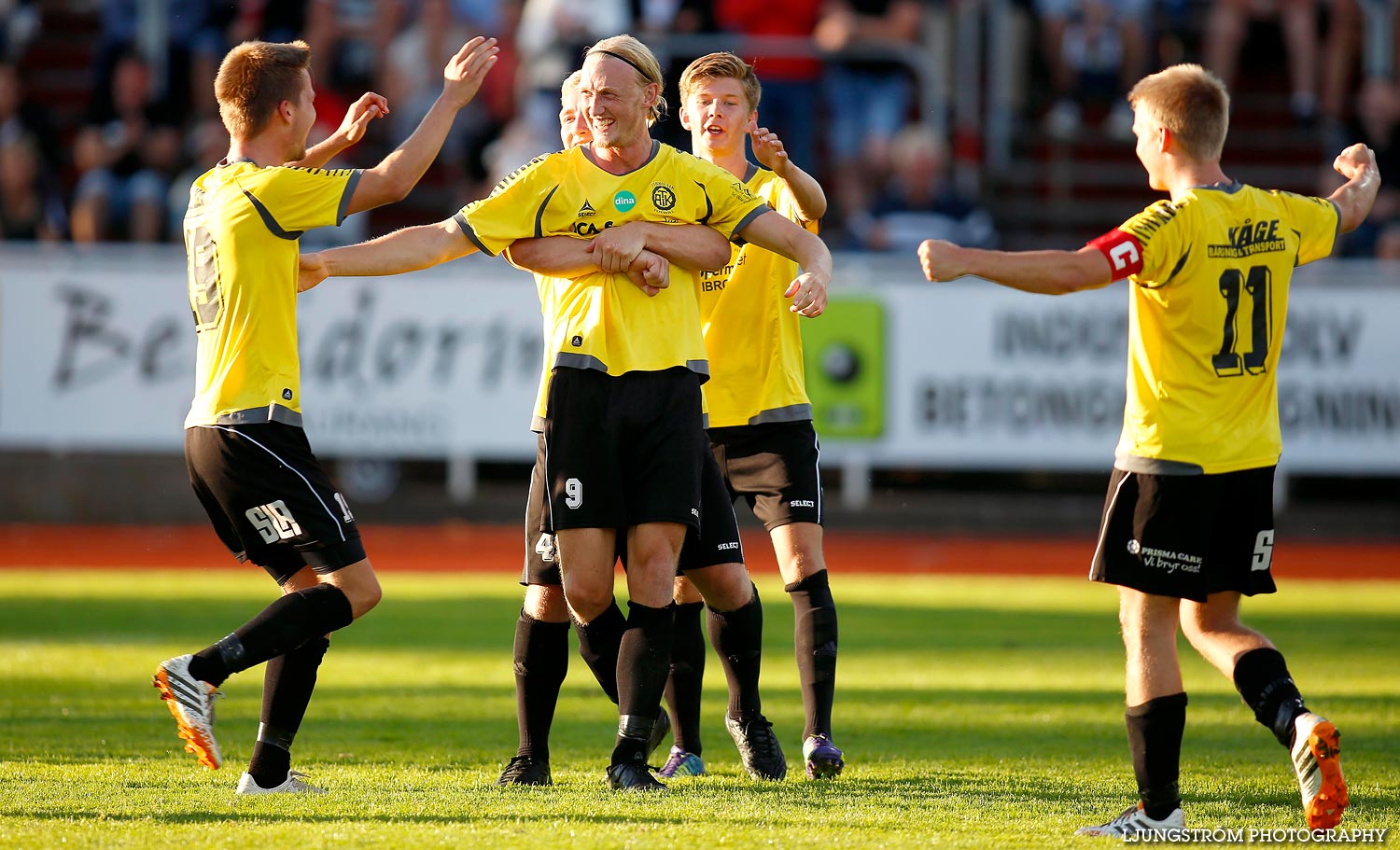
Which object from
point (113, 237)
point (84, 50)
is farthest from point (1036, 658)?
point (84, 50)

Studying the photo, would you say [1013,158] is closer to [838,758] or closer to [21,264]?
[21,264]

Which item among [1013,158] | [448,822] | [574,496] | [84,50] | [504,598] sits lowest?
[504,598]

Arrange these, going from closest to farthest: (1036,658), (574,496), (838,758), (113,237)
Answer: (574,496), (838,758), (1036,658), (113,237)

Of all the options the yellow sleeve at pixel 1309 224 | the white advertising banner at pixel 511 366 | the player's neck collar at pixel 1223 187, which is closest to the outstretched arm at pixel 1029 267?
the player's neck collar at pixel 1223 187

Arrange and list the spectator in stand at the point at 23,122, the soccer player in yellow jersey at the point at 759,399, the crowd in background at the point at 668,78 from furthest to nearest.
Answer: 1. the spectator in stand at the point at 23,122
2. the crowd in background at the point at 668,78
3. the soccer player in yellow jersey at the point at 759,399

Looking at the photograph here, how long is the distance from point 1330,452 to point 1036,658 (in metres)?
7.72

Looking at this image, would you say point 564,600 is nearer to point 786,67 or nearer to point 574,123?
point 574,123

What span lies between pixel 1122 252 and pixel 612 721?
3496 millimetres

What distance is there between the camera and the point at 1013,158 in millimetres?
20172

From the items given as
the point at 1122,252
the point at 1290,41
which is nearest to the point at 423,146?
the point at 1122,252

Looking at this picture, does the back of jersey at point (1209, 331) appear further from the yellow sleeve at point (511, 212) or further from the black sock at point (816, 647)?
the yellow sleeve at point (511, 212)

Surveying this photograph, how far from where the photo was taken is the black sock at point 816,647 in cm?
605

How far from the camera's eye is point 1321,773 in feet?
15.4

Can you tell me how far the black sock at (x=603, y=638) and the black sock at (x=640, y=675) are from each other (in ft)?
0.54
